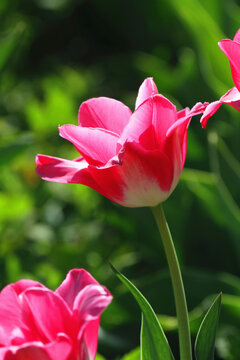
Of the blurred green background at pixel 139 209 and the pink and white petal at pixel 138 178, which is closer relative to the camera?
the pink and white petal at pixel 138 178

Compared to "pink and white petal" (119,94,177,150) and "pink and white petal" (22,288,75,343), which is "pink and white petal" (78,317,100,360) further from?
"pink and white petal" (119,94,177,150)

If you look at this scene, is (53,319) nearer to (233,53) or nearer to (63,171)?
(63,171)

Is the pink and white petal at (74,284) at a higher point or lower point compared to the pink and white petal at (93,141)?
lower

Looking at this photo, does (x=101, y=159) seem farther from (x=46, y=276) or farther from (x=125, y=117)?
(x=46, y=276)

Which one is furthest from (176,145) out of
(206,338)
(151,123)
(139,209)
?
(139,209)

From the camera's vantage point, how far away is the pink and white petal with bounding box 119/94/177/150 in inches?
20.6

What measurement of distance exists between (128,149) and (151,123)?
0.03m

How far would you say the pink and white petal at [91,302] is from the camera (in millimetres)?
457

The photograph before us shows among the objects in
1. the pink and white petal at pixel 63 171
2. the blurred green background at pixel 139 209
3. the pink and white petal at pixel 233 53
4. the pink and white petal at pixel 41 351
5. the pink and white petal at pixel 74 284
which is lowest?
the blurred green background at pixel 139 209

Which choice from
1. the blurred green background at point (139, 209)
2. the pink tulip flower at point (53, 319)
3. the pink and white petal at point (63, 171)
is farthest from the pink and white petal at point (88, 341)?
the blurred green background at point (139, 209)

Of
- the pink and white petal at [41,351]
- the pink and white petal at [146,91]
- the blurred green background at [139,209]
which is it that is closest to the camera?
the pink and white petal at [41,351]

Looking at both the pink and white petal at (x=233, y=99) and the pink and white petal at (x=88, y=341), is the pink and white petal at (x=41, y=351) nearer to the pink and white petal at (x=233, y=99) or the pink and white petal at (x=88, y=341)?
the pink and white petal at (x=88, y=341)

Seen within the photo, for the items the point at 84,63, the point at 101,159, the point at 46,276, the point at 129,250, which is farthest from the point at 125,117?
the point at 84,63

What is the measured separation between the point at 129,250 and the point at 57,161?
92cm
